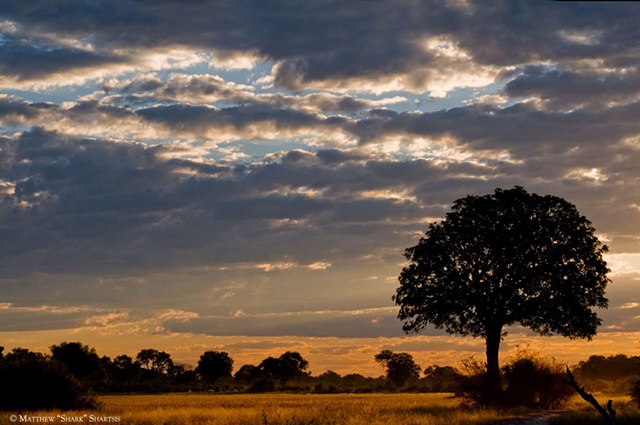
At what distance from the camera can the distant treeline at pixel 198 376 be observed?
45.9 m

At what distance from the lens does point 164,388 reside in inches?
4717

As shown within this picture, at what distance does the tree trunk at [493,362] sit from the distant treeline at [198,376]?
2.13m

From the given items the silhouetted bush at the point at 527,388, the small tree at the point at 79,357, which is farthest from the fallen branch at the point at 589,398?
the small tree at the point at 79,357

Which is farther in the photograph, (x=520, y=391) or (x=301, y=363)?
(x=301, y=363)

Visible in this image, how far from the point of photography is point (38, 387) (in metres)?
45.8

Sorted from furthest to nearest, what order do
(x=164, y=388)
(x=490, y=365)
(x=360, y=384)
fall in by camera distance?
(x=360, y=384) → (x=164, y=388) → (x=490, y=365)

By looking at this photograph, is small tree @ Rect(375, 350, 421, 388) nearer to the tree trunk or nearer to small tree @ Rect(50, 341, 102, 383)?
small tree @ Rect(50, 341, 102, 383)

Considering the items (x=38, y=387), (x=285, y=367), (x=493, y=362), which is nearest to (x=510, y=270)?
(x=493, y=362)

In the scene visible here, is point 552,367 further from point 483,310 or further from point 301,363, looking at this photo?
point 301,363

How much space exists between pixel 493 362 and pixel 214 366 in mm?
120604

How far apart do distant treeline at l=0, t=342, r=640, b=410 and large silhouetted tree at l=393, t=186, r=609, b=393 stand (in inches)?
182

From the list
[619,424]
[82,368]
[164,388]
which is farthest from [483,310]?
[82,368]

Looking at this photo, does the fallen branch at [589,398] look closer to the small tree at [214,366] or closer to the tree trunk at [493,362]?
the tree trunk at [493,362]

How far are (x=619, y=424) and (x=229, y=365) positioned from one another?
142196 millimetres
